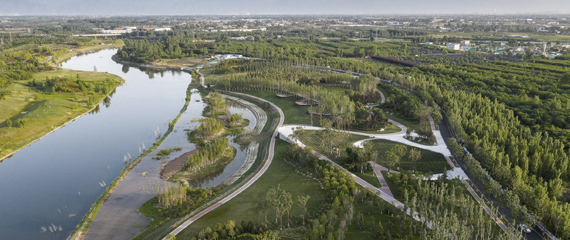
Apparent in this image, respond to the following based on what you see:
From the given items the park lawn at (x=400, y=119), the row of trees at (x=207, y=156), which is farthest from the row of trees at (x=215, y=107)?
the park lawn at (x=400, y=119)

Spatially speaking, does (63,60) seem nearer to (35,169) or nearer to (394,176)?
(35,169)

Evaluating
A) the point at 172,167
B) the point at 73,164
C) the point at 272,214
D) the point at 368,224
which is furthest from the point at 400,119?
the point at 73,164

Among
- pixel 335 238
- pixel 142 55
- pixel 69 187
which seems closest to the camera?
pixel 335 238

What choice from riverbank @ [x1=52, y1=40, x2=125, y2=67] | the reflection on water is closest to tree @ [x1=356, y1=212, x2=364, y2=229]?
the reflection on water

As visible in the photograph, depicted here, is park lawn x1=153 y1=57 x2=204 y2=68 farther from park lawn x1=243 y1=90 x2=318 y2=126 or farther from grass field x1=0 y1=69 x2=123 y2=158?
park lawn x1=243 y1=90 x2=318 y2=126

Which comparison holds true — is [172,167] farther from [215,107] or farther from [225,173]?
[215,107]

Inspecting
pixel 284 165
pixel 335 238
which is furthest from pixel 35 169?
pixel 335 238

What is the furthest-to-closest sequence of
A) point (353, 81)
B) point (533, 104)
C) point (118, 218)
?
point (353, 81) < point (533, 104) < point (118, 218)
